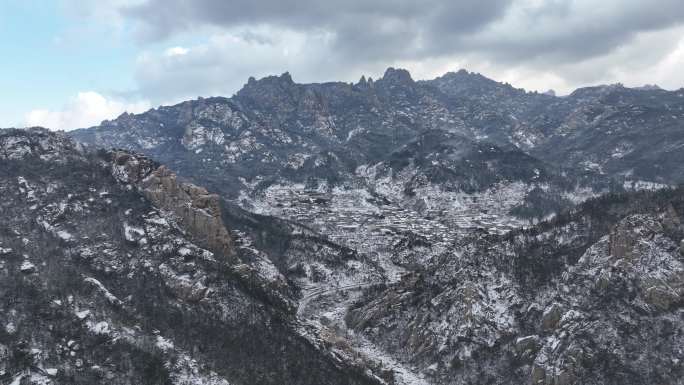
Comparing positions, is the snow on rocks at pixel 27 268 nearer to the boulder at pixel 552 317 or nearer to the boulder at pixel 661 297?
the boulder at pixel 552 317

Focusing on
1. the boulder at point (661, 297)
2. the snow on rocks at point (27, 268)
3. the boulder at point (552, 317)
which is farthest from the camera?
the snow on rocks at point (27, 268)

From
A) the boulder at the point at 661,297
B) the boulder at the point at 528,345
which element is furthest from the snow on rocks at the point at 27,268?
the boulder at the point at 661,297

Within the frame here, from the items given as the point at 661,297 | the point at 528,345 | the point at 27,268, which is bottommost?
the point at 528,345

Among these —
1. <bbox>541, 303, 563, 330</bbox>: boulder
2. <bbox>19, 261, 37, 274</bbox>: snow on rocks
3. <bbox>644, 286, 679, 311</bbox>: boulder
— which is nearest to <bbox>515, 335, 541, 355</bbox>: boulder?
<bbox>541, 303, 563, 330</bbox>: boulder

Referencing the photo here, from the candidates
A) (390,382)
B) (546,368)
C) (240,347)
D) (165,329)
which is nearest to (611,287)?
(546,368)

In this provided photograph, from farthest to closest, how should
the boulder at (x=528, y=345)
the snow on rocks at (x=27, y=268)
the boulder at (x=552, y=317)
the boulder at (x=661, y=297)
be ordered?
1. the snow on rocks at (x=27, y=268)
2. the boulder at (x=552, y=317)
3. the boulder at (x=528, y=345)
4. the boulder at (x=661, y=297)

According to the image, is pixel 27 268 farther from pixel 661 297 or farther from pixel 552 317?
pixel 661 297

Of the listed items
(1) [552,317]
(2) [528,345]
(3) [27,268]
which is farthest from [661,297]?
(3) [27,268]

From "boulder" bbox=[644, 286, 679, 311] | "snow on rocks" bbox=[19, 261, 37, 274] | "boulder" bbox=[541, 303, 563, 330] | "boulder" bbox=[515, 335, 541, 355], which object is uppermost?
"snow on rocks" bbox=[19, 261, 37, 274]

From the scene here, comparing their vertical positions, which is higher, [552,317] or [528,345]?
[552,317]

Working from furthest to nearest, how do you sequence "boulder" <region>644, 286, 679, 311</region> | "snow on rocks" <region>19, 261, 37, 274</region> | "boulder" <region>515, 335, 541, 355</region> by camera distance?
1. "snow on rocks" <region>19, 261, 37, 274</region>
2. "boulder" <region>515, 335, 541, 355</region>
3. "boulder" <region>644, 286, 679, 311</region>

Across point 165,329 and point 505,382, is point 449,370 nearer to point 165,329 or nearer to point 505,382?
point 505,382

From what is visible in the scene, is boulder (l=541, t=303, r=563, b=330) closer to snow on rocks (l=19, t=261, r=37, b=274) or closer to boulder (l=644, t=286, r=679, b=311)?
boulder (l=644, t=286, r=679, b=311)

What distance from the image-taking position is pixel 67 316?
16975 centimetres
